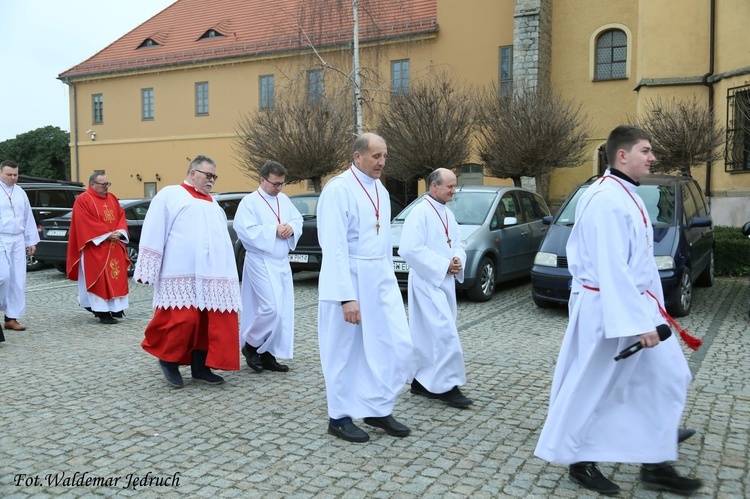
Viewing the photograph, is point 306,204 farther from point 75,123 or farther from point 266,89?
point 75,123

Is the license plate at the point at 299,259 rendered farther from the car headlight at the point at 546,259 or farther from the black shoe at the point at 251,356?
the black shoe at the point at 251,356

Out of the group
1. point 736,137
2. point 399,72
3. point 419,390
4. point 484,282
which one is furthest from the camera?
point 399,72

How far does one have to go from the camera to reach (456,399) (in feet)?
19.2

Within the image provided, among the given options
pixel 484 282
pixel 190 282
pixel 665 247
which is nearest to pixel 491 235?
pixel 484 282

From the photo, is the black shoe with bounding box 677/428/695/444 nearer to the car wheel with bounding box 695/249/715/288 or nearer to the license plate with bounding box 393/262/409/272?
the license plate with bounding box 393/262/409/272

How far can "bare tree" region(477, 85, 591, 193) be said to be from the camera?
64.3 feet

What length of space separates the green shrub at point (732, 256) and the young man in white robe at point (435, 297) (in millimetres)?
9917

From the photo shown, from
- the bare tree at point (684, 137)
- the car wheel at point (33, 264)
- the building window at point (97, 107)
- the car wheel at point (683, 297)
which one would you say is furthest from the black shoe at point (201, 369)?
the building window at point (97, 107)

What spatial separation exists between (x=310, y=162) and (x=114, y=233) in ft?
43.0

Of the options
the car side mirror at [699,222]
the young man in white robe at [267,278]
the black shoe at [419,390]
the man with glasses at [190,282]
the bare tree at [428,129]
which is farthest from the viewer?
the bare tree at [428,129]

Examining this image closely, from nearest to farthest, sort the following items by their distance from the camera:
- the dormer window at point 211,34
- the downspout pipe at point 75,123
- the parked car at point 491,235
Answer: the parked car at point 491,235
the dormer window at point 211,34
the downspout pipe at point 75,123

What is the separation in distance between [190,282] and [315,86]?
20.8 metres

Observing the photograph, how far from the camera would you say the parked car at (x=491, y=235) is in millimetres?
11391

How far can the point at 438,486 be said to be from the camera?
4.18 metres
